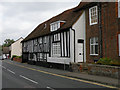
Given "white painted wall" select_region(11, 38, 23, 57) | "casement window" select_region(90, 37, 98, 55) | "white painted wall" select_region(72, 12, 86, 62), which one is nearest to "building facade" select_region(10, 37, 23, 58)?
"white painted wall" select_region(11, 38, 23, 57)

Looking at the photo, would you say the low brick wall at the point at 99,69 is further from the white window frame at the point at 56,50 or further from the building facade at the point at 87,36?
the white window frame at the point at 56,50

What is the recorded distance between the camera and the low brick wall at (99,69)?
11.6 metres

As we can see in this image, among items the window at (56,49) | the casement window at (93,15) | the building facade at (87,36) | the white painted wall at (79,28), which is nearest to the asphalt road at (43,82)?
the building facade at (87,36)

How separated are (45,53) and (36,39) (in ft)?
18.9

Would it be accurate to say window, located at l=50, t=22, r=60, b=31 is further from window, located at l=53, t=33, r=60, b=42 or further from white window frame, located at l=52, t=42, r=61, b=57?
white window frame, located at l=52, t=42, r=61, b=57

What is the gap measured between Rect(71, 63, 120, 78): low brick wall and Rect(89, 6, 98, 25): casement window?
5325 millimetres

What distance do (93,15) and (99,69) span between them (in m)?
7.06

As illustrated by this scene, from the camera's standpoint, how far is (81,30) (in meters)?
19.4

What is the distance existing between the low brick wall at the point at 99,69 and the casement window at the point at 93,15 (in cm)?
533

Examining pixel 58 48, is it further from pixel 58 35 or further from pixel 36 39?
pixel 36 39

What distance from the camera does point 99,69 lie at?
43.2 feet

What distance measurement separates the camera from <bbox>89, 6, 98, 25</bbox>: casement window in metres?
17.3

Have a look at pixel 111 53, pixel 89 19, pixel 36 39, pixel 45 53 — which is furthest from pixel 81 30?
pixel 36 39

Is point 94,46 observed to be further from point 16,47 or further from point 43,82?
point 16,47
